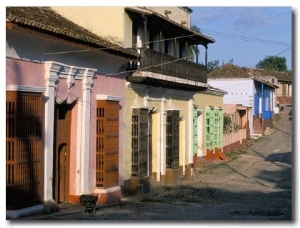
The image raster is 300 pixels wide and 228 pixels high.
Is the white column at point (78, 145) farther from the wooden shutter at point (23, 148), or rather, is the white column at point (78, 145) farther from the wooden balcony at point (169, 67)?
the wooden balcony at point (169, 67)

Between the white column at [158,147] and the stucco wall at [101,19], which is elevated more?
the stucco wall at [101,19]

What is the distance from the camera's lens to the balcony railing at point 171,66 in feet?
56.6

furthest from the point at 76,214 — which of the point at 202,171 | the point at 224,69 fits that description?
the point at 224,69

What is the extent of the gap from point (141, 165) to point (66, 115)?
4.36 meters

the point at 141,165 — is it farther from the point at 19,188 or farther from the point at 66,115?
the point at 19,188

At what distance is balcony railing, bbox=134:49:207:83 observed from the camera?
1727 centimetres

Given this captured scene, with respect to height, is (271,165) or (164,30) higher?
(164,30)

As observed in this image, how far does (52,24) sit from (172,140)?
8.47 meters

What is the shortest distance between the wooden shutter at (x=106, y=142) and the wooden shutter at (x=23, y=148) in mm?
3069

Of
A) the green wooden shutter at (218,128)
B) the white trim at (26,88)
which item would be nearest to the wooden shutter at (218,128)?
the green wooden shutter at (218,128)

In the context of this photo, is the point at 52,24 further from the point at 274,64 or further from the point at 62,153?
the point at 274,64

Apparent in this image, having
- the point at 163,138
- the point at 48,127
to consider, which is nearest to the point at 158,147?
the point at 163,138

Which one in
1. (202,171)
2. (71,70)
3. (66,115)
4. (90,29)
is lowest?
(202,171)
